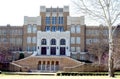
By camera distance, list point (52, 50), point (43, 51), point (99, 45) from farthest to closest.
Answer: point (52, 50), point (43, 51), point (99, 45)

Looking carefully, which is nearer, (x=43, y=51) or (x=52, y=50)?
(x=43, y=51)

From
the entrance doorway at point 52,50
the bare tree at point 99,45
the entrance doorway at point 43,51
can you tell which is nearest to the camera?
the bare tree at point 99,45

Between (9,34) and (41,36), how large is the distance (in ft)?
32.5

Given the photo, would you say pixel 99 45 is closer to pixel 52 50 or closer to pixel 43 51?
pixel 52 50

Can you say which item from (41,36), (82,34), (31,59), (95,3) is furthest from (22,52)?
(95,3)

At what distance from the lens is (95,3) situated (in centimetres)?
2483

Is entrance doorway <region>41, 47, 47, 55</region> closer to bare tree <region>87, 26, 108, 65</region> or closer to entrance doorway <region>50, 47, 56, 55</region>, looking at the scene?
entrance doorway <region>50, 47, 56, 55</region>

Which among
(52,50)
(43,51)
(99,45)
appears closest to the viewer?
(99,45)

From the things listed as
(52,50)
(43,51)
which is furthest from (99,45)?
(43,51)

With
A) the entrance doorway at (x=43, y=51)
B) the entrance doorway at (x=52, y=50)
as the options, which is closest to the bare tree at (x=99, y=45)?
the entrance doorway at (x=52, y=50)

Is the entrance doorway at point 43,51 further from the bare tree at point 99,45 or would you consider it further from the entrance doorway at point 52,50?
the bare tree at point 99,45

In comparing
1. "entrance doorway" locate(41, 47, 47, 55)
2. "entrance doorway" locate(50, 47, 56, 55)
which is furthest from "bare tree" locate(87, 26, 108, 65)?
"entrance doorway" locate(41, 47, 47, 55)

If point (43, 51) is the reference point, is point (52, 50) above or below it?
above

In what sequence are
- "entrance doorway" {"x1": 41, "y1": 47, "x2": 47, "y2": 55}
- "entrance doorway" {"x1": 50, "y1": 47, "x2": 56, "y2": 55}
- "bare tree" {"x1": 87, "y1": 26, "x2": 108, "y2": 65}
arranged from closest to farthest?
"bare tree" {"x1": 87, "y1": 26, "x2": 108, "y2": 65}
"entrance doorway" {"x1": 41, "y1": 47, "x2": 47, "y2": 55}
"entrance doorway" {"x1": 50, "y1": 47, "x2": 56, "y2": 55}
